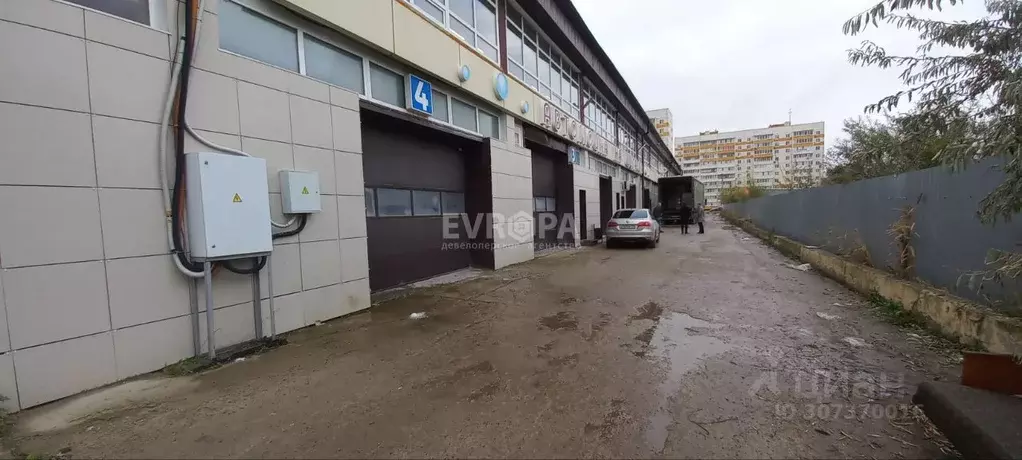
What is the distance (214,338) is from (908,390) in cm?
617

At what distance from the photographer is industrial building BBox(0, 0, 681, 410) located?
2854 mm

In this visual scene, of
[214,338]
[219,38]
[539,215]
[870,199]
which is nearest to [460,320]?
[214,338]

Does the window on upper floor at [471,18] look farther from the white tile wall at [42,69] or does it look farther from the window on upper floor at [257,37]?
the white tile wall at [42,69]

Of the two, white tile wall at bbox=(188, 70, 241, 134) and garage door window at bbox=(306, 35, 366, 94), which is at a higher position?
garage door window at bbox=(306, 35, 366, 94)

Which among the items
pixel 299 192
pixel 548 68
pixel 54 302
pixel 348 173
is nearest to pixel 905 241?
pixel 348 173

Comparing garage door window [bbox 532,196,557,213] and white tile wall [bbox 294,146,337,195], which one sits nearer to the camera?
white tile wall [bbox 294,146,337,195]

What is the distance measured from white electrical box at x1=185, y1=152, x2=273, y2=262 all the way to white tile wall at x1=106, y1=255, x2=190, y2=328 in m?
0.27

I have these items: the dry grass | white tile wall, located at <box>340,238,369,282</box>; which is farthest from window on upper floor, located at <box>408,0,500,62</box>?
the dry grass

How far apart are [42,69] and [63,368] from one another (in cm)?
231

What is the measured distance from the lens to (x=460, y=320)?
16.5 ft

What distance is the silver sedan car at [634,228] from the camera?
13.1m

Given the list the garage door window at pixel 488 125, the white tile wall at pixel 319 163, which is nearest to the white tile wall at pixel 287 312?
the white tile wall at pixel 319 163

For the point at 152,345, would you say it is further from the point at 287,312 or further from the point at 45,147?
the point at 45,147

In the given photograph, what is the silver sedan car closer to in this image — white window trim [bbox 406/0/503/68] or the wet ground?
white window trim [bbox 406/0/503/68]
